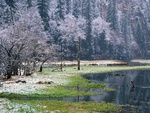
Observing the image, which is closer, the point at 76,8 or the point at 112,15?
the point at 76,8

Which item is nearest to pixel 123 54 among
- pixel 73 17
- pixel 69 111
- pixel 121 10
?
pixel 73 17

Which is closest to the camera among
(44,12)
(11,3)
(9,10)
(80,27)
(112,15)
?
(9,10)

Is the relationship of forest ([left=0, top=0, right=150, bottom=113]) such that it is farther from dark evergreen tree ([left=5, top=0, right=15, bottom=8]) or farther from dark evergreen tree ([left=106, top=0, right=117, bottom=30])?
dark evergreen tree ([left=106, top=0, right=117, bottom=30])

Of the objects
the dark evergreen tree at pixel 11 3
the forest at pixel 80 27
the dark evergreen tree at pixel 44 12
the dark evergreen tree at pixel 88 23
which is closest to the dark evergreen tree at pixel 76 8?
the forest at pixel 80 27

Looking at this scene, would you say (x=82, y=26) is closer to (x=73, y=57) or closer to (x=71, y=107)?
(x=73, y=57)

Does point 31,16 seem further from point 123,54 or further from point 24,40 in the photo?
point 24,40

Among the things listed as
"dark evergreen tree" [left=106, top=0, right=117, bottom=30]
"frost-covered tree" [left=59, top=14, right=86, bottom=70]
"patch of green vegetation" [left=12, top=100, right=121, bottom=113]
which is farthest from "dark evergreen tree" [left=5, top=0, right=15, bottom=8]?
"patch of green vegetation" [left=12, top=100, right=121, bottom=113]

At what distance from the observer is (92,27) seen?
144m

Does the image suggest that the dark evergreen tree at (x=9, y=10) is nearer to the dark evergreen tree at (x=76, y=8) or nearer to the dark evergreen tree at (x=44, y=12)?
the dark evergreen tree at (x=44, y=12)

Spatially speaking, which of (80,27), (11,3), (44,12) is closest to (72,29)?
(80,27)

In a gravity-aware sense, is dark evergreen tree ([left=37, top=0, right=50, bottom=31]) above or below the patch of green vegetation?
above

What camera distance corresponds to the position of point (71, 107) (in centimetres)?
3138

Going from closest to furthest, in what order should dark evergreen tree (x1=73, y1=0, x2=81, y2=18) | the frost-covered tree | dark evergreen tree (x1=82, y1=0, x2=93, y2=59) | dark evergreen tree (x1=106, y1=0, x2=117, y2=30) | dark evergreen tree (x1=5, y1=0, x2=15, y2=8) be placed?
dark evergreen tree (x1=5, y1=0, x2=15, y2=8) → the frost-covered tree → dark evergreen tree (x1=82, y1=0, x2=93, y2=59) → dark evergreen tree (x1=73, y1=0, x2=81, y2=18) → dark evergreen tree (x1=106, y1=0, x2=117, y2=30)

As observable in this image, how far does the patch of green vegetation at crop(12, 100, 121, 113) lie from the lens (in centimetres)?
2929
